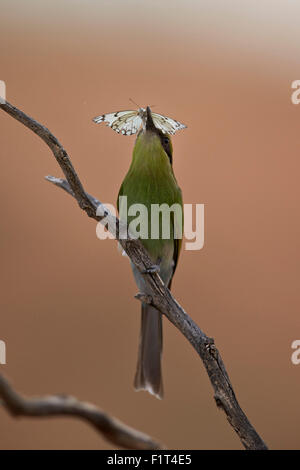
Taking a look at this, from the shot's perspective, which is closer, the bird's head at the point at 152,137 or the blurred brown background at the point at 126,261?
the bird's head at the point at 152,137

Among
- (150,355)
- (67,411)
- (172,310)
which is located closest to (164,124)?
(172,310)

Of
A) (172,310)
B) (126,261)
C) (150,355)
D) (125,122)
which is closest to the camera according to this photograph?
(172,310)

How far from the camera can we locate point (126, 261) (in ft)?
8.86

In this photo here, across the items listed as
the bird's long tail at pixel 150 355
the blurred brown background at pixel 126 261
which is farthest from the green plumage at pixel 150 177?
the blurred brown background at pixel 126 261

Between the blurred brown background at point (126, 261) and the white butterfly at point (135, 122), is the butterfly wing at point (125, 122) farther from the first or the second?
the blurred brown background at point (126, 261)

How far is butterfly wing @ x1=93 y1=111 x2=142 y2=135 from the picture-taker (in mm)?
1509

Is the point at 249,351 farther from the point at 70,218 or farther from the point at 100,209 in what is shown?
the point at 100,209

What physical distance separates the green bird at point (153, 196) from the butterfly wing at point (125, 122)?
0.03 meters

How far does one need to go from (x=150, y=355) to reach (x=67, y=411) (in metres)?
1.25

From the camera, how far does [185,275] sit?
9.07ft

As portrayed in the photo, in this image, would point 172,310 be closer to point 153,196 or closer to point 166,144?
point 153,196

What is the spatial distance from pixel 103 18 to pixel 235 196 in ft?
4.50

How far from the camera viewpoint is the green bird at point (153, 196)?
1.68 meters

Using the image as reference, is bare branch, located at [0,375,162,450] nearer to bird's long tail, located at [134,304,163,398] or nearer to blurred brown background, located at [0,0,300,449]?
bird's long tail, located at [134,304,163,398]
